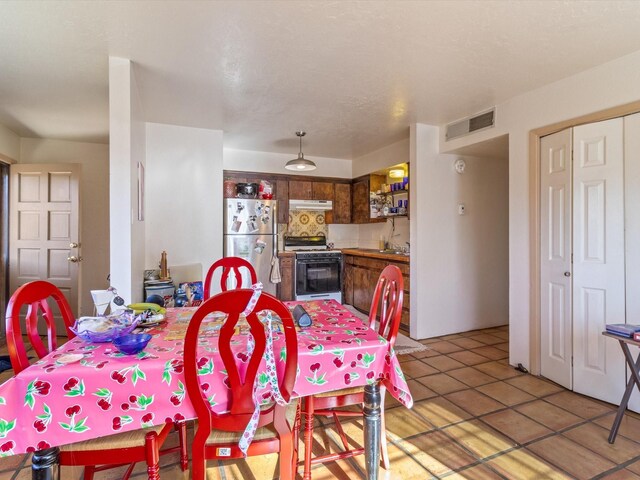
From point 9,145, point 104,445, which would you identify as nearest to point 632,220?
point 104,445

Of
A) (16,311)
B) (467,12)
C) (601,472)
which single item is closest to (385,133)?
(467,12)

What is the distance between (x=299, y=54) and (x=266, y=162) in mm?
2970

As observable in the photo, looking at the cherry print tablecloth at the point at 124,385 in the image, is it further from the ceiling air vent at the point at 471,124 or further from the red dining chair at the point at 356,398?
the ceiling air vent at the point at 471,124

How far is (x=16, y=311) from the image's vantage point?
1274 millimetres

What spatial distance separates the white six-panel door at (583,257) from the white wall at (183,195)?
11.3 ft

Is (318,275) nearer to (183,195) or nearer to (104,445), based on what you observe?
(183,195)

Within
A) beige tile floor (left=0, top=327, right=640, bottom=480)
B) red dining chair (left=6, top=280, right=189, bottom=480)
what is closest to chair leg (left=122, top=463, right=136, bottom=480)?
beige tile floor (left=0, top=327, right=640, bottom=480)

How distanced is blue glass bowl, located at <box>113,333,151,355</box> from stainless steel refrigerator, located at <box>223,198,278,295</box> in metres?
3.20

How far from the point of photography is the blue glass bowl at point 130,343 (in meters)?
1.27

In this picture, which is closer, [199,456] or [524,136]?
[199,456]

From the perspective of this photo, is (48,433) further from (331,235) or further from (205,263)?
(331,235)

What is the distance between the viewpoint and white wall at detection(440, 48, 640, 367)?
2.58 meters

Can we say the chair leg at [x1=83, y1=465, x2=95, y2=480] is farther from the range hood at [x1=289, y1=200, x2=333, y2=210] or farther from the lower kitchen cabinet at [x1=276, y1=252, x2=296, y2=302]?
the range hood at [x1=289, y1=200, x2=333, y2=210]

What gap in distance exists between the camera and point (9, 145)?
13.1 ft
